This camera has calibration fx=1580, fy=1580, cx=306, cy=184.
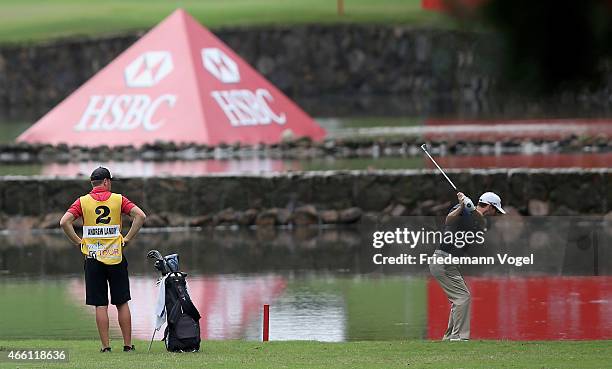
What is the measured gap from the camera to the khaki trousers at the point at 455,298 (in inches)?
558

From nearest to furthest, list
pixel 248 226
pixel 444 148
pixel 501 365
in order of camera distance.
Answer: pixel 501 365, pixel 248 226, pixel 444 148

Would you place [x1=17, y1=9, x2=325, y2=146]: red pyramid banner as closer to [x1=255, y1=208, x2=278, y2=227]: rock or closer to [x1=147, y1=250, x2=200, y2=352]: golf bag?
[x1=255, y1=208, x2=278, y2=227]: rock

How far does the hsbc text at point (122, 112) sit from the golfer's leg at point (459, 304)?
21939mm

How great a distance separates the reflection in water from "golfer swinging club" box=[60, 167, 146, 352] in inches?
140

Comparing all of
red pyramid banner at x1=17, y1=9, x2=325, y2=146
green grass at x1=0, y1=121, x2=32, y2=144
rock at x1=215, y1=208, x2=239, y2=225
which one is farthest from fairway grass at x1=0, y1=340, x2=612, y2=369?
green grass at x1=0, y1=121, x2=32, y2=144

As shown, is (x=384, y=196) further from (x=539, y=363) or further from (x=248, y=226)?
(x=539, y=363)

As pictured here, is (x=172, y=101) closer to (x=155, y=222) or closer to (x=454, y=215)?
(x=155, y=222)

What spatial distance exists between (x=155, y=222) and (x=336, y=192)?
3139 mm

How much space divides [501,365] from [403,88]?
5459 centimetres

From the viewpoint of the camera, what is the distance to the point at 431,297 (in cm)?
1798

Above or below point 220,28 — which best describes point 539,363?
below

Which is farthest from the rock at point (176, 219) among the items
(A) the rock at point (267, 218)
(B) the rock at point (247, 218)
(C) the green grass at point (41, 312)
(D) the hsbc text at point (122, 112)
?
(D) the hsbc text at point (122, 112)

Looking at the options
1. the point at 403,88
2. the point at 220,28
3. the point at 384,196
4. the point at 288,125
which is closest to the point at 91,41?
the point at 220,28

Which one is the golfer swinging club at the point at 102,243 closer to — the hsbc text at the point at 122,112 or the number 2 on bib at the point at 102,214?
the number 2 on bib at the point at 102,214
